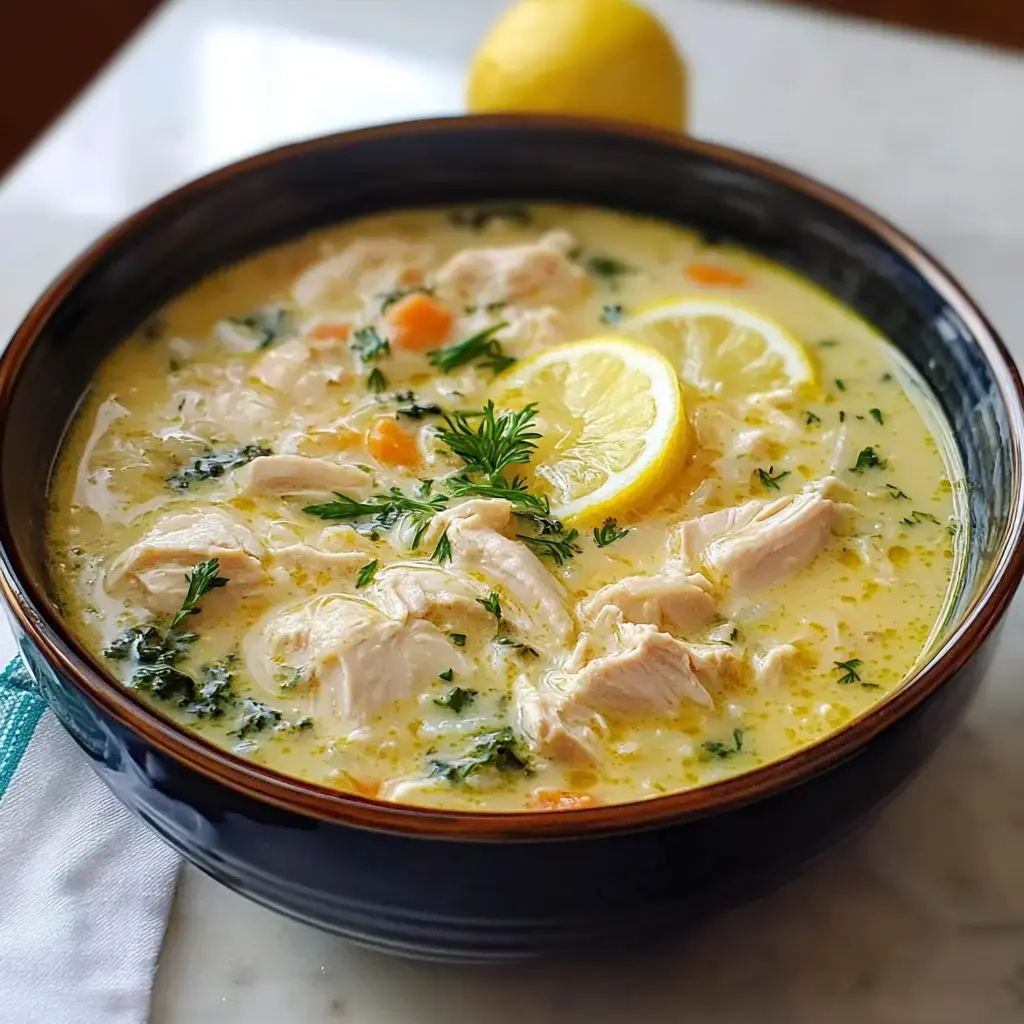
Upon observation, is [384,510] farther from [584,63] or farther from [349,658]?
[584,63]

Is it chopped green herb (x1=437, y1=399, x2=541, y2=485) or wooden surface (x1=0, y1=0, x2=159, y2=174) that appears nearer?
chopped green herb (x1=437, y1=399, x2=541, y2=485)

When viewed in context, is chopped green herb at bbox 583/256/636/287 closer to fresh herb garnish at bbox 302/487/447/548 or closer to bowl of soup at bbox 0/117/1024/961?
bowl of soup at bbox 0/117/1024/961

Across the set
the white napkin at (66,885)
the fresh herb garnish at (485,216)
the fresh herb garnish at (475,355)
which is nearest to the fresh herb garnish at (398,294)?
the fresh herb garnish at (475,355)

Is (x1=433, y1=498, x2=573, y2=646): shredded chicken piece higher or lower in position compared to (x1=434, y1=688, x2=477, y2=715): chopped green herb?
higher

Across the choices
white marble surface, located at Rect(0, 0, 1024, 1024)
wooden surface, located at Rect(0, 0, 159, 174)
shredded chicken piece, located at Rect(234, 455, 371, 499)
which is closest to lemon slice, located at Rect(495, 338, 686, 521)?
shredded chicken piece, located at Rect(234, 455, 371, 499)

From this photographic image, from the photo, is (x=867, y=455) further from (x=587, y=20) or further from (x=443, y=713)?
(x=587, y=20)

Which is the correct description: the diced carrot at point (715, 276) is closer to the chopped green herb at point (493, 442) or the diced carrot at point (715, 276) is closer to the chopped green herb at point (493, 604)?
the chopped green herb at point (493, 442)
